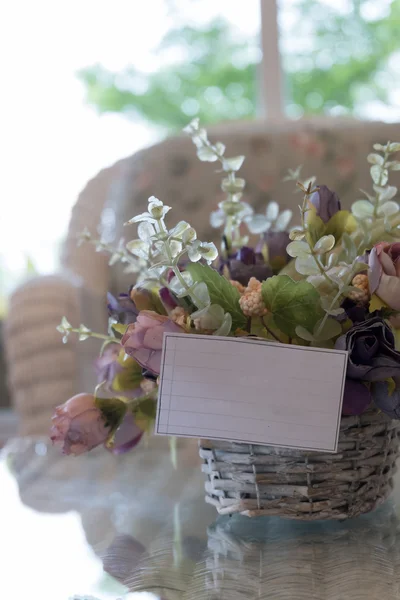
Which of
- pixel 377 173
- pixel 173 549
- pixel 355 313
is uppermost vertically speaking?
pixel 377 173

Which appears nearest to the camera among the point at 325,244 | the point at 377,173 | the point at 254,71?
the point at 325,244

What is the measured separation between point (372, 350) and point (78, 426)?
9.7 inches

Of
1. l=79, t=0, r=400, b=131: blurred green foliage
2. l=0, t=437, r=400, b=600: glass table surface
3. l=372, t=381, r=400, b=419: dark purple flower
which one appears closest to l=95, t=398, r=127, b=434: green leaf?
l=0, t=437, r=400, b=600: glass table surface

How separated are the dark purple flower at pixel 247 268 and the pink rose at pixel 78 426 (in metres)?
0.17

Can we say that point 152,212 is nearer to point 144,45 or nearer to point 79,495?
point 79,495

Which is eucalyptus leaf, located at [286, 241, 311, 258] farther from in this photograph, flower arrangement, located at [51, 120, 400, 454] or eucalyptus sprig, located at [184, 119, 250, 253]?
eucalyptus sprig, located at [184, 119, 250, 253]

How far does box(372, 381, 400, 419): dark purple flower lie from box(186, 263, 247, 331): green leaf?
0.38ft

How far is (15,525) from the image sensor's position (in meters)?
0.69

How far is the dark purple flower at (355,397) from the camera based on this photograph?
0.54m

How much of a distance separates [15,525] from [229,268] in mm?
321

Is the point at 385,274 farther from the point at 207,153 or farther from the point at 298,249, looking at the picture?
the point at 207,153

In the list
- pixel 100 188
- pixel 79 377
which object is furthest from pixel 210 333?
pixel 100 188

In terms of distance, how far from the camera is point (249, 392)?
0.54 meters

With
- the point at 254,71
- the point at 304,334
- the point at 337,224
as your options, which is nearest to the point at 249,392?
the point at 304,334
